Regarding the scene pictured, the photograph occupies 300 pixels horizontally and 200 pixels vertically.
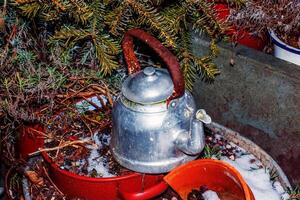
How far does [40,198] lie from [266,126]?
42.9 inches

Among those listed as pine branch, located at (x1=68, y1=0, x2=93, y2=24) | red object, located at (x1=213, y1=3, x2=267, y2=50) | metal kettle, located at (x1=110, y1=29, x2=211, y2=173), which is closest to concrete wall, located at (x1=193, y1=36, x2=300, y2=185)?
red object, located at (x1=213, y1=3, x2=267, y2=50)

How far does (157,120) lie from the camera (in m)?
1.59

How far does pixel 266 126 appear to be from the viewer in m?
2.17

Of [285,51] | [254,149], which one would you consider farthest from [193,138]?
[285,51]

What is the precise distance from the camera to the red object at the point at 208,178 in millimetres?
1643

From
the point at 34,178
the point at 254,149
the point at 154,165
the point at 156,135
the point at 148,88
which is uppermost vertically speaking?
the point at 148,88

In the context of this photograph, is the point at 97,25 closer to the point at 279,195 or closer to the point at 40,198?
the point at 40,198

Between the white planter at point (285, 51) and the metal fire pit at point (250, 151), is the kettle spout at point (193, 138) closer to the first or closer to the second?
the metal fire pit at point (250, 151)

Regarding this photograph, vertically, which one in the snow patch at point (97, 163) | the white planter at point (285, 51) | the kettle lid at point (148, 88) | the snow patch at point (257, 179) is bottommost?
the snow patch at point (257, 179)

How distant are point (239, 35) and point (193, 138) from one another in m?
0.86

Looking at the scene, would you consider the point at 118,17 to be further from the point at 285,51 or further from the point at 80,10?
the point at 285,51

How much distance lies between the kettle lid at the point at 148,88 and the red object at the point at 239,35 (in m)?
0.68

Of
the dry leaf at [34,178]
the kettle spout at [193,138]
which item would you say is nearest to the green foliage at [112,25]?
the kettle spout at [193,138]

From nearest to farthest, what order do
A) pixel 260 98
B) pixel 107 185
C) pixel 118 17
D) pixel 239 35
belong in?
pixel 107 185 < pixel 118 17 < pixel 260 98 < pixel 239 35
